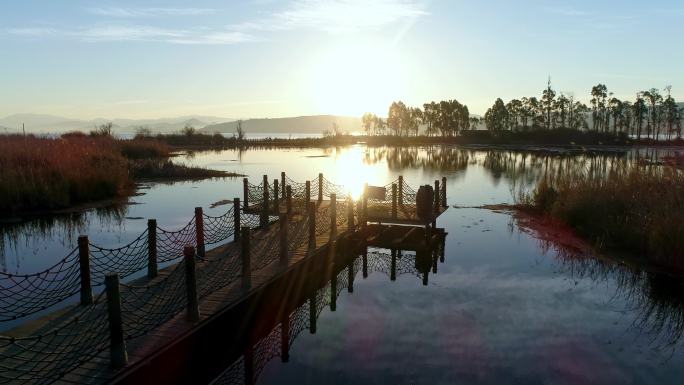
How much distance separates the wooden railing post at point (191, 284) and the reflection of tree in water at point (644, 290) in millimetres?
9438

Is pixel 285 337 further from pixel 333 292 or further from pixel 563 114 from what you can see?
pixel 563 114

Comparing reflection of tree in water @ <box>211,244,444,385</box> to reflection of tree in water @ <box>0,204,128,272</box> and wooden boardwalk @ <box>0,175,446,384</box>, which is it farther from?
reflection of tree in water @ <box>0,204,128,272</box>

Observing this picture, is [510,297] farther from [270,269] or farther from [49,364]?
[49,364]

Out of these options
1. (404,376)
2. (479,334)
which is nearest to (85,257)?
(404,376)

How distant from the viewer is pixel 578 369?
951 centimetres

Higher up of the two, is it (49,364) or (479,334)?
(49,364)

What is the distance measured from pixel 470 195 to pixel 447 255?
16774 mm

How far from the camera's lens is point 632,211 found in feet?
60.0

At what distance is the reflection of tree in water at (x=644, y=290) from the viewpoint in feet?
37.7

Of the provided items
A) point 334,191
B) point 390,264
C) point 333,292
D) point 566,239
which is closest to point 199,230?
point 333,292

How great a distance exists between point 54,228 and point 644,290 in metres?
21.8

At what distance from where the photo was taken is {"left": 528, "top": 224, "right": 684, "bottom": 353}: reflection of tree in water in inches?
453

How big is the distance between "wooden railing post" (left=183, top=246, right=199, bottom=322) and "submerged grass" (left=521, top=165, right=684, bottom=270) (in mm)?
13875

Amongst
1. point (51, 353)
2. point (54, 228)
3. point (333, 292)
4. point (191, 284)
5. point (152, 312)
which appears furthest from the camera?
point (54, 228)
